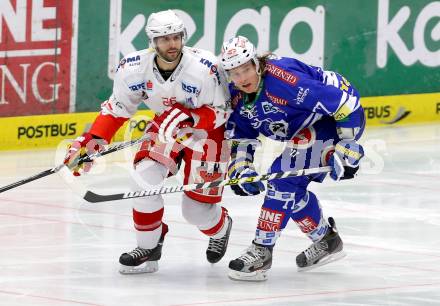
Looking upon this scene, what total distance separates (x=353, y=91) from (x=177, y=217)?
1963 millimetres

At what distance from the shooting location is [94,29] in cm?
1052

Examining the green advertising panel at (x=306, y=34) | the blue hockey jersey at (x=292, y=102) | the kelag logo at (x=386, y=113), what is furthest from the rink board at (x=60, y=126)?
the blue hockey jersey at (x=292, y=102)

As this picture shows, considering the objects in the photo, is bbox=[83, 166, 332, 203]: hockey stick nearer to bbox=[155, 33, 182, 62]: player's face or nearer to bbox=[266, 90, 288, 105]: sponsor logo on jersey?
bbox=[266, 90, 288, 105]: sponsor logo on jersey

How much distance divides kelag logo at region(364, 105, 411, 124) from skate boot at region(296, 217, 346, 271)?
5.09 m

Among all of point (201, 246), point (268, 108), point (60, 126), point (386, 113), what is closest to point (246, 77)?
point (268, 108)

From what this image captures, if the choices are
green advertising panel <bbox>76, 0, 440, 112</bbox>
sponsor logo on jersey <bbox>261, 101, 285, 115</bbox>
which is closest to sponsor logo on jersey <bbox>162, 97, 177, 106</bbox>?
sponsor logo on jersey <bbox>261, 101, 285, 115</bbox>

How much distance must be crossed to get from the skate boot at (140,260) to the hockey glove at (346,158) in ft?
3.18

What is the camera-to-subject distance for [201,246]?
7281mm

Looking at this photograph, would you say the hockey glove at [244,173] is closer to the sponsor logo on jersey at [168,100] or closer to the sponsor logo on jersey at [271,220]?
the sponsor logo on jersey at [271,220]

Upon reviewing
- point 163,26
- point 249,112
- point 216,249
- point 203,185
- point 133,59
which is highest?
point 163,26

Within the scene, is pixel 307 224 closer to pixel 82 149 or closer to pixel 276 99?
pixel 276 99

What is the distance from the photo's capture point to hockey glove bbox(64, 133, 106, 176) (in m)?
6.46

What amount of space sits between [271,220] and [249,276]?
0.29 meters

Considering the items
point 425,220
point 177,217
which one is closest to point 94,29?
point 177,217
